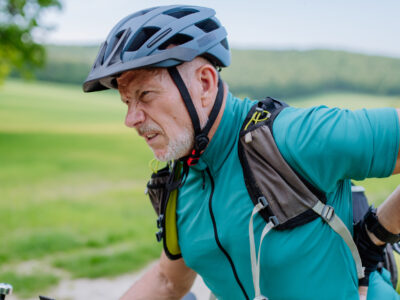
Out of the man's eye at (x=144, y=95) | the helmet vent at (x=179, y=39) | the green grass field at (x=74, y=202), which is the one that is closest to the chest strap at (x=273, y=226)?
the man's eye at (x=144, y=95)

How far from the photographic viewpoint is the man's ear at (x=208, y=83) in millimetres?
1976

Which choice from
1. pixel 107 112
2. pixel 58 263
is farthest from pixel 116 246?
pixel 107 112

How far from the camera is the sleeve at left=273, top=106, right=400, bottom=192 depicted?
157 centimetres

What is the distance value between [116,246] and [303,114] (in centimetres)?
577

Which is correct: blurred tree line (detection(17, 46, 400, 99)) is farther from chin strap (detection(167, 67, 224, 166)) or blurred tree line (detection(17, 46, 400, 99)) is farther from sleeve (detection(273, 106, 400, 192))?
sleeve (detection(273, 106, 400, 192))

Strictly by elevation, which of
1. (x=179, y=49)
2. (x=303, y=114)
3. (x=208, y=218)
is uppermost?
(x=179, y=49)

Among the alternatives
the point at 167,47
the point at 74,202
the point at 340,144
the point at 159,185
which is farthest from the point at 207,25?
the point at 74,202

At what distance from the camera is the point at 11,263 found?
6.12 m

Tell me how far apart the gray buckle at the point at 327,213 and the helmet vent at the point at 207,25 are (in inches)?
37.7

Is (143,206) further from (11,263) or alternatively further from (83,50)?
(83,50)

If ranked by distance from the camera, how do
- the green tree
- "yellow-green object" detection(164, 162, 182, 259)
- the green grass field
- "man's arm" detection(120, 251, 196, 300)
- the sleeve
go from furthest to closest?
the green tree → the green grass field → "man's arm" detection(120, 251, 196, 300) → "yellow-green object" detection(164, 162, 182, 259) → the sleeve

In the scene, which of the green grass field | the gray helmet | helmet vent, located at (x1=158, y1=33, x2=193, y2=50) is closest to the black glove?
the gray helmet

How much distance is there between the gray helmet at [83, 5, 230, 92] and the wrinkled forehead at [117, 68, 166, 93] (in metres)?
0.04

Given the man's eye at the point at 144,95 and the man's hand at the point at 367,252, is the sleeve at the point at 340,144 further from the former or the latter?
the man's eye at the point at 144,95
